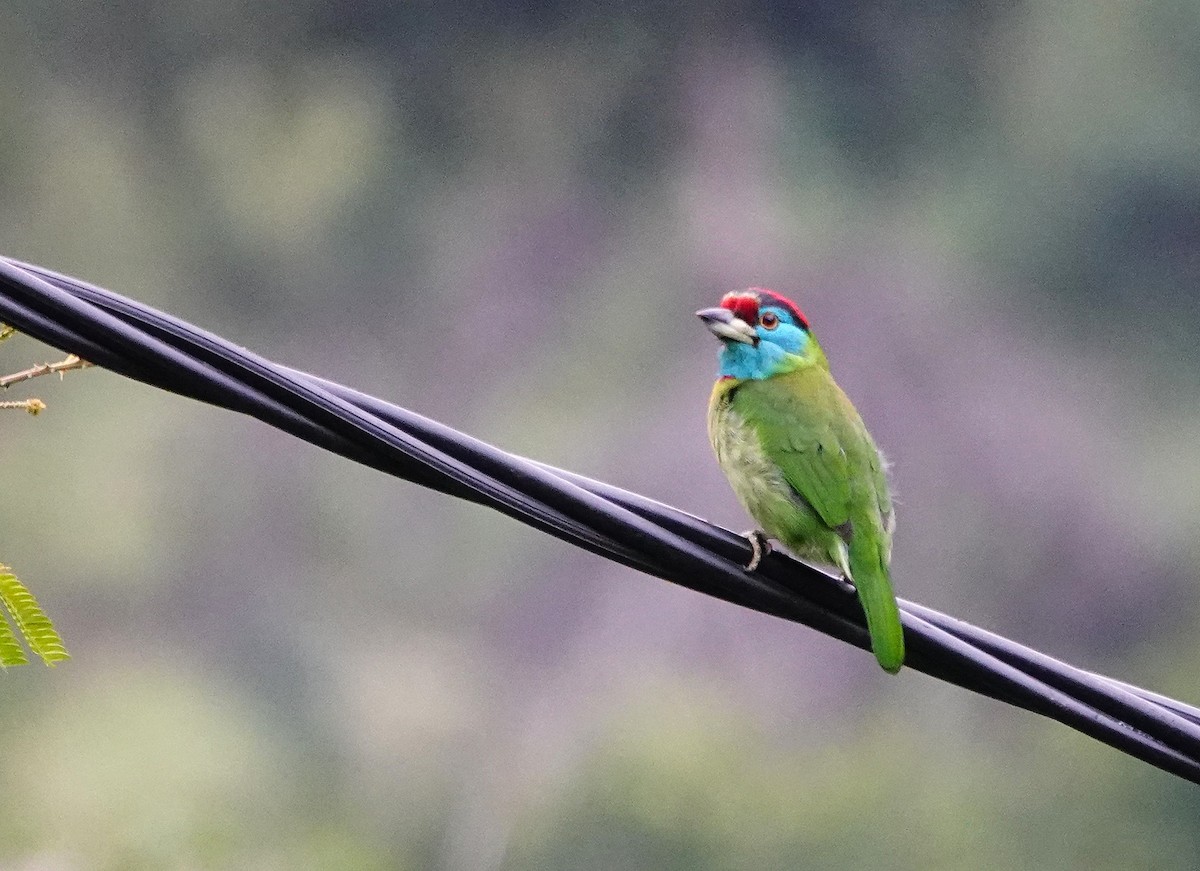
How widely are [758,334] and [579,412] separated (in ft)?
4.91

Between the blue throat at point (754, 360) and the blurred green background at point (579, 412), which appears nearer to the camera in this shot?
the blue throat at point (754, 360)

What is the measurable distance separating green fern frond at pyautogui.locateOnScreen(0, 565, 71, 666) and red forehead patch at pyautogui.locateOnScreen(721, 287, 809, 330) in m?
1.34

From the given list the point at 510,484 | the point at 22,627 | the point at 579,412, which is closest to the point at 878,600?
the point at 510,484

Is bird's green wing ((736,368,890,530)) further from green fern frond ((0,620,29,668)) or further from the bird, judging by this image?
green fern frond ((0,620,29,668))

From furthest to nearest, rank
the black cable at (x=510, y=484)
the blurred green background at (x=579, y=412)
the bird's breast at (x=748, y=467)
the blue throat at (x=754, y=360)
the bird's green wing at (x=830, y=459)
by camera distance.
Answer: the blurred green background at (x=579, y=412) < the blue throat at (x=754, y=360) < the bird's breast at (x=748, y=467) < the bird's green wing at (x=830, y=459) < the black cable at (x=510, y=484)

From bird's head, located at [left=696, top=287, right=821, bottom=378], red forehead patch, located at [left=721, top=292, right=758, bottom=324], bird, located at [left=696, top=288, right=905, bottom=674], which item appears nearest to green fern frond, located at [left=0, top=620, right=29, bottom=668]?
bird, located at [left=696, top=288, right=905, bottom=674]

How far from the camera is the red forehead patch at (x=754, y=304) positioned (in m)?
2.44

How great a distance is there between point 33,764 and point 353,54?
2.23 meters

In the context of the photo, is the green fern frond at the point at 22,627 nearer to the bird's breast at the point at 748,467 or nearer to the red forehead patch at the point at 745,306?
the bird's breast at the point at 748,467

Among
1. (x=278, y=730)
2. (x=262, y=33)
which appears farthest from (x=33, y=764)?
(x=262, y=33)

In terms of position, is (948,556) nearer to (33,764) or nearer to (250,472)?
(250,472)

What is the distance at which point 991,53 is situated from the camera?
166 inches

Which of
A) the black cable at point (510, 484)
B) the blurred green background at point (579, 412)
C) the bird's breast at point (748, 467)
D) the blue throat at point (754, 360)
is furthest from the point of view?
the blurred green background at point (579, 412)

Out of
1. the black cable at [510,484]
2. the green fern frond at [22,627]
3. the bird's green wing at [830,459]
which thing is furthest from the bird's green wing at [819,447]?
the green fern frond at [22,627]
